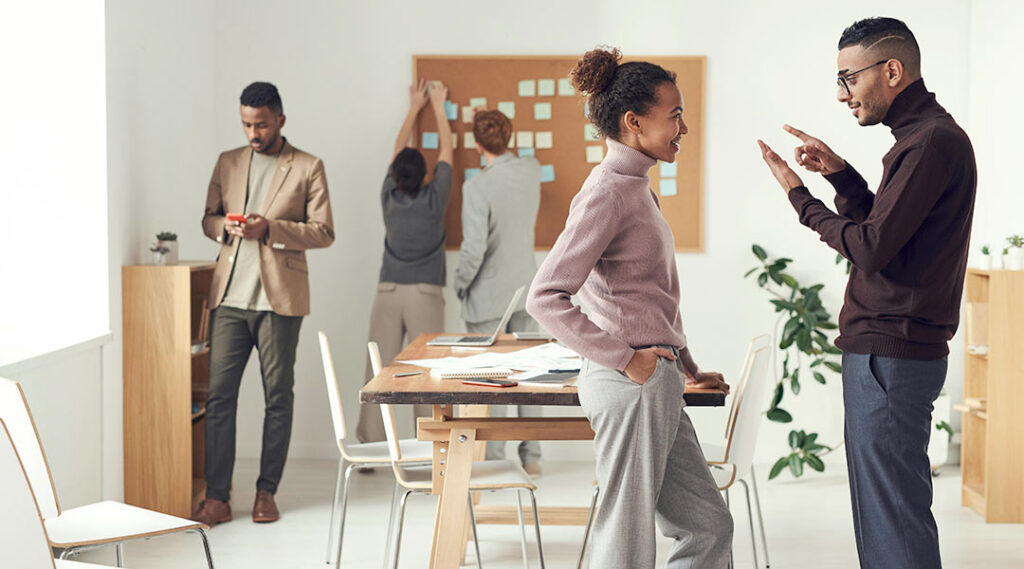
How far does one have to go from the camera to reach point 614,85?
216cm

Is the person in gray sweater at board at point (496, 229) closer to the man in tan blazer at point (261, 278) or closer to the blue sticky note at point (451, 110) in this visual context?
the blue sticky note at point (451, 110)

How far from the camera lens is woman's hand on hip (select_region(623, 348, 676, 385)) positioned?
2.08m

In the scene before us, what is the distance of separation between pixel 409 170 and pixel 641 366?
2.80m

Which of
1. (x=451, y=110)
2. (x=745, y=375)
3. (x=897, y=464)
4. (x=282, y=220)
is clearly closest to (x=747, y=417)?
(x=745, y=375)

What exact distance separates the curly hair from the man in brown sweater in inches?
97.0

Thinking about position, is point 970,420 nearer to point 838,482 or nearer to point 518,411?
point 838,482

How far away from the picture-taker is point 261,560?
11.6ft

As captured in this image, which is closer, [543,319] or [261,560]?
[543,319]

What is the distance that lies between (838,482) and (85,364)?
11.3 feet

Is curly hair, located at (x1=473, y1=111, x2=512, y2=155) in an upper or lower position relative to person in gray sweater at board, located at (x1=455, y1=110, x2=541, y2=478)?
upper

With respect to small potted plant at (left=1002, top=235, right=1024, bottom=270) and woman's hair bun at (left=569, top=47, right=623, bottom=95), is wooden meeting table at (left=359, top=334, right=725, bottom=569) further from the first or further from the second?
small potted plant at (left=1002, top=235, right=1024, bottom=270)

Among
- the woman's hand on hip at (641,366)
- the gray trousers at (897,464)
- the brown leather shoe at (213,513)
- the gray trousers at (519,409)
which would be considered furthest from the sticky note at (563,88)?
the woman's hand on hip at (641,366)

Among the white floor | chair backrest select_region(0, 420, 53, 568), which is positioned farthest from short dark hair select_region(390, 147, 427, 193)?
chair backrest select_region(0, 420, 53, 568)

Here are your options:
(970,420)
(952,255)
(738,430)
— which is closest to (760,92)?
(970,420)
